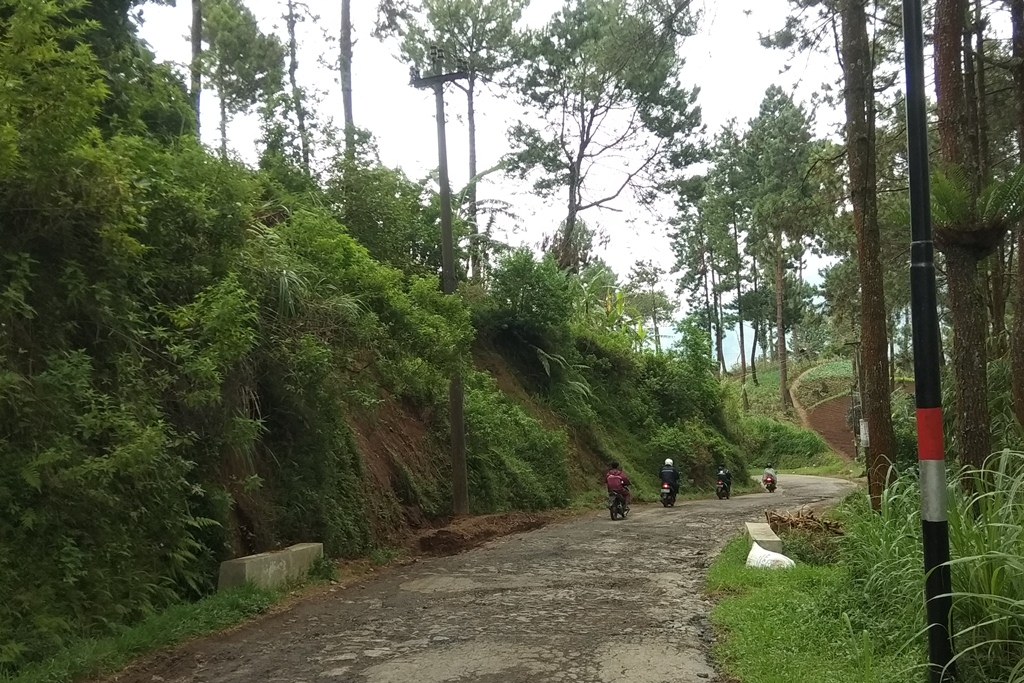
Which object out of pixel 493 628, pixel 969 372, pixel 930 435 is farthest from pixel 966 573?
pixel 493 628

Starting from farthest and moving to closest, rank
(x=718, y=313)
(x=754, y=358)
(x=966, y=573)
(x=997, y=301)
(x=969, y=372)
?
(x=754, y=358) < (x=718, y=313) < (x=997, y=301) < (x=969, y=372) < (x=966, y=573)

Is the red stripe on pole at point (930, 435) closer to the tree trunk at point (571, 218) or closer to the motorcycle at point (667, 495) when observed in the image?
the motorcycle at point (667, 495)

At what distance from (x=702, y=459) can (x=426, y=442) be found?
14.2 meters

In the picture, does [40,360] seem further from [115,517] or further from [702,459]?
[702,459]

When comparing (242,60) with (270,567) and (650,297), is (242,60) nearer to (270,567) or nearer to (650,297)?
(270,567)

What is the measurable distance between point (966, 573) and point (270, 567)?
7.30m

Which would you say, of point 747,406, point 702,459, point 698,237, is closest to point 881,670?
point 702,459

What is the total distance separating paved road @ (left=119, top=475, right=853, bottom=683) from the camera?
21.9ft

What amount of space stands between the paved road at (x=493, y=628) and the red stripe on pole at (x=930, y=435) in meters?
2.52

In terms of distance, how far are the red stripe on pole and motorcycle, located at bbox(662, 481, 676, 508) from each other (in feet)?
57.7

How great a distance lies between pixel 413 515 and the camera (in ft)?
50.1

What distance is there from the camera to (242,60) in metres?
26.7

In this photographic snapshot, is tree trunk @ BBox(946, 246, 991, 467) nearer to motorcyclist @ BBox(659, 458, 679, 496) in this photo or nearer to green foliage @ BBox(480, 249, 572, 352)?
motorcyclist @ BBox(659, 458, 679, 496)

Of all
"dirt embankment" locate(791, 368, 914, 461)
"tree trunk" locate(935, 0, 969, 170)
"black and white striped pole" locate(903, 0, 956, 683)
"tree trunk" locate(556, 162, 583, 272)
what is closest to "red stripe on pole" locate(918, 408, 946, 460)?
"black and white striped pole" locate(903, 0, 956, 683)
